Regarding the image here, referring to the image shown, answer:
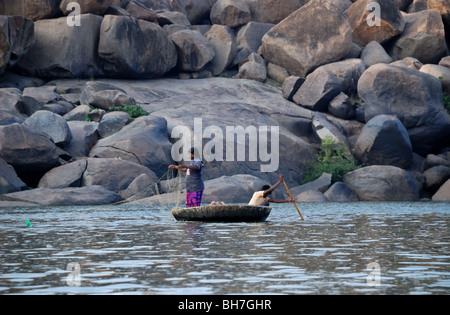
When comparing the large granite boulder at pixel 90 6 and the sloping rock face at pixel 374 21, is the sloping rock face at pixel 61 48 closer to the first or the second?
the large granite boulder at pixel 90 6

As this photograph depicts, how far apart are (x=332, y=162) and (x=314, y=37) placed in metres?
9.40

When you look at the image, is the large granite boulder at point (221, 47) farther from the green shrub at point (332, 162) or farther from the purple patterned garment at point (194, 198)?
the purple patterned garment at point (194, 198)

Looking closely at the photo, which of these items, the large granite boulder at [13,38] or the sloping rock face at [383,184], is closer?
the sloping rock face at [383,184]

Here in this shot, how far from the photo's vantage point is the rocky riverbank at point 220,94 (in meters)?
28.7

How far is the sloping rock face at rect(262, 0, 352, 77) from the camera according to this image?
40.8 m

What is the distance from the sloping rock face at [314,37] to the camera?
134ft

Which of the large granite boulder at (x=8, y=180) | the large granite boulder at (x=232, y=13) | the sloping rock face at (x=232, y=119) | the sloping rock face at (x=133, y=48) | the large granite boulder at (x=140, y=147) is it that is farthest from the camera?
the large granite boulder at (x=232, y=13)

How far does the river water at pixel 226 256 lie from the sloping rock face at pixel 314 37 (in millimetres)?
21639

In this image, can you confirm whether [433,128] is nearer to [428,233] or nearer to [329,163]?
[329,163]

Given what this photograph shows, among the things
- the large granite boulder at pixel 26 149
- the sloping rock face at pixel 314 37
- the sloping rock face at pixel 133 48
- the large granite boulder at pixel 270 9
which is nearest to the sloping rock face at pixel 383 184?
the sloping rock face at pixel 314 37

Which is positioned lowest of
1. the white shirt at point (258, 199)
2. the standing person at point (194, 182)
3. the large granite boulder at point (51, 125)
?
the white shirt at point (258, 199)

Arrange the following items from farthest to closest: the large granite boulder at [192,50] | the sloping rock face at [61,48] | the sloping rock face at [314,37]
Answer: the sloping rock face at [314,37]
the large granite boulder at [192,50]
the sloping rock face at [61,48]

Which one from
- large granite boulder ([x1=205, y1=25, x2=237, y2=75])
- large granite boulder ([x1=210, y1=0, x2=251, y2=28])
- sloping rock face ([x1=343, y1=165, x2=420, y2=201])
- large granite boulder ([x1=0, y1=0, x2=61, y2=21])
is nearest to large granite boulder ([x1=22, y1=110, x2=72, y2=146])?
large granite boulder ([x1=0, y1=0, x2=61, y2=21])

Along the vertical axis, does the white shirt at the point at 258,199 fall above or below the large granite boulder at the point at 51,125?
below
